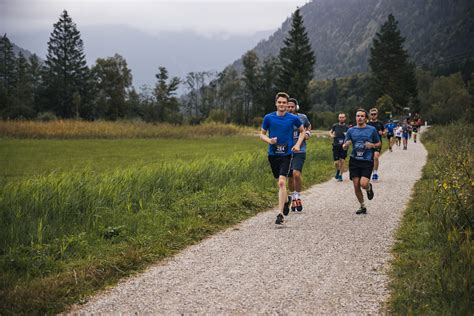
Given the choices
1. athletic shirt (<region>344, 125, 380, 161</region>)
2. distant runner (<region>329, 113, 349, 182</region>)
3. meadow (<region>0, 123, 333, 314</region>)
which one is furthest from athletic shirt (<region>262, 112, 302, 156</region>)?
distant runner (<region>329, 113, 349, 182</region>)

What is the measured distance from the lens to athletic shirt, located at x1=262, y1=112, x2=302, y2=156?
8164 millimetres

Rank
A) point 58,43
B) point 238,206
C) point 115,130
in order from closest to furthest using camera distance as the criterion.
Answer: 1. point 238,206
2. point 115,130
3. point 58,43

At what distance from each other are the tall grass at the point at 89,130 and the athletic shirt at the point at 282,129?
101 ft

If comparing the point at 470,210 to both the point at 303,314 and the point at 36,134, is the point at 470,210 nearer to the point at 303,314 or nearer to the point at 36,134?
the point at 303,314

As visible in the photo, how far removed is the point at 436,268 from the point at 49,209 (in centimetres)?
585

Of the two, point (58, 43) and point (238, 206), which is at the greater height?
point (58, 43)

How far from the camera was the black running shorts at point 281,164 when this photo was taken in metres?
8.16

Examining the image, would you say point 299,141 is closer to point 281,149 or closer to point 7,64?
point 281,149

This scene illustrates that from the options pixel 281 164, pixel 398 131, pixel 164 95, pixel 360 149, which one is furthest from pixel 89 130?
pixel 164 95

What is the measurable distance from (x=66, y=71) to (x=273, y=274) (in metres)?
80.7

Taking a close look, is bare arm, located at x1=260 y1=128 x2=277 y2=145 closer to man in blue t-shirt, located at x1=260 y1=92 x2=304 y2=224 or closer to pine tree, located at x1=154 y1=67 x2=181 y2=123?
man in blue t-shirt, located at x1=260 y1=92 x2=304 y2=224

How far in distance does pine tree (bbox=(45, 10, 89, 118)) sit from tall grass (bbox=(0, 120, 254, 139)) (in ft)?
109

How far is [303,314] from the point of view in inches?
163

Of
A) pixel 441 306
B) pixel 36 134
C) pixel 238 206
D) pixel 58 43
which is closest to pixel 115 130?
pixel 36 134
